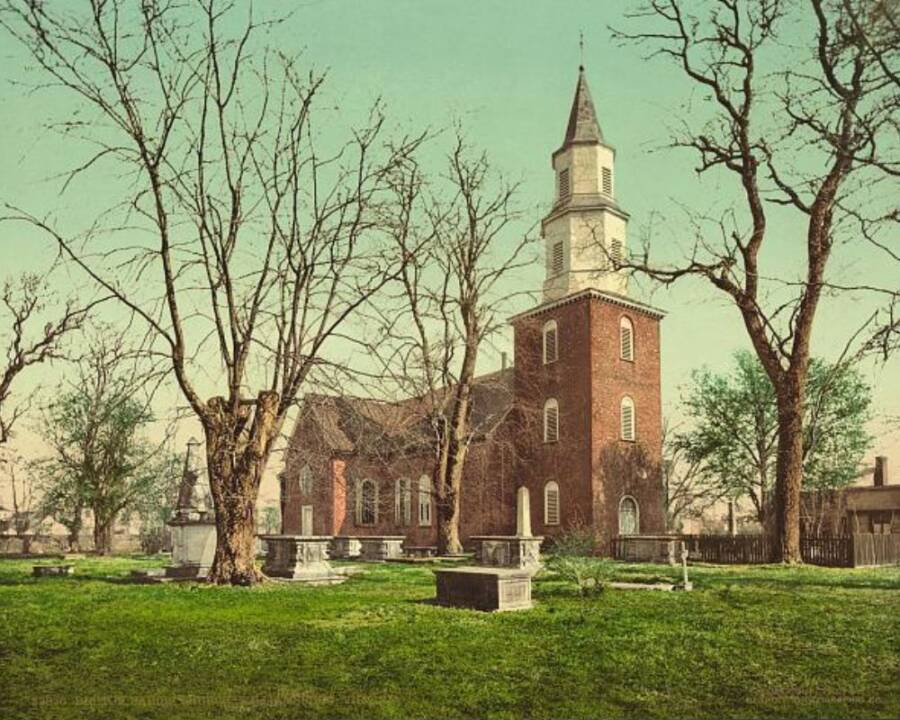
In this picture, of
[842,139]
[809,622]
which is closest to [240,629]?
[809,622]

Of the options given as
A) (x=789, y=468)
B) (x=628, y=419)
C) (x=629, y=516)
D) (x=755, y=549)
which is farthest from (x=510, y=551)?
(x=628, y=419)

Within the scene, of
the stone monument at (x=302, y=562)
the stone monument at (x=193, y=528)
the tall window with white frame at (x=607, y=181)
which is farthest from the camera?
the tall window with white frame at (x=607, y=181)

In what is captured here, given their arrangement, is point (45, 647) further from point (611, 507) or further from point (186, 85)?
point (611, 507)

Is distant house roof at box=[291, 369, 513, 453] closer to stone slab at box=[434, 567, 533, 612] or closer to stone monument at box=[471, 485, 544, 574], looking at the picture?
stone monument at box=[471, 485, 544, 574]

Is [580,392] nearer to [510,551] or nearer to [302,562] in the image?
[510,551]

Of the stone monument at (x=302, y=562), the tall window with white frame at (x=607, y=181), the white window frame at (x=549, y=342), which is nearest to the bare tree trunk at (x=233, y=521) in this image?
the stone monument at (x=302, y=562)

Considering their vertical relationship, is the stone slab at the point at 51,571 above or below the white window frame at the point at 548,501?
below

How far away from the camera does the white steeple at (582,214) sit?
32938mm

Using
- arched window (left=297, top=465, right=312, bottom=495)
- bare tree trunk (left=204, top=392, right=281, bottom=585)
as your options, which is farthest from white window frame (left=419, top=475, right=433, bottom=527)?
bare tree trunk (left=204, top=392, right=281, bottom=585)

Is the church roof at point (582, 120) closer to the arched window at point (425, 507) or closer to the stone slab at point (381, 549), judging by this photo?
the stone slab at point (381, 549)

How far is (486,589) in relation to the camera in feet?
38.9

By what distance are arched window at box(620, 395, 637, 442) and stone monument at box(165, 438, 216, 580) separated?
60.5ft

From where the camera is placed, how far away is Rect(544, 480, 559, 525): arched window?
110ft

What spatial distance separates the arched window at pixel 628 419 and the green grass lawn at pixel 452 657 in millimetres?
20334
